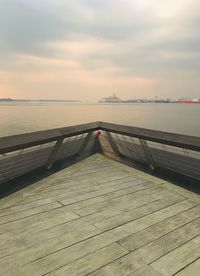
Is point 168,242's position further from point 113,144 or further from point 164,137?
point 113,144

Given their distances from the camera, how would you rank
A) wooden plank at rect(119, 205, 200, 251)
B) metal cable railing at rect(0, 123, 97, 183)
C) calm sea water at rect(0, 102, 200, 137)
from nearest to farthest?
wooden plank at rect(119, 205, 200, 251)
metal cable railing at rect(0, 123, 97, 183)
calm sea water at rect(0, 102, 200, 137)

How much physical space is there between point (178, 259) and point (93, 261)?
87 cm

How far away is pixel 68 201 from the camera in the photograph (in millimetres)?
3965

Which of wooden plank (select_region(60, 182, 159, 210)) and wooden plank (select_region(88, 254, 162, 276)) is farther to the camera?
wooden plank (select_region(60, 182, 159, 210))

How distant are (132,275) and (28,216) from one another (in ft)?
5.62

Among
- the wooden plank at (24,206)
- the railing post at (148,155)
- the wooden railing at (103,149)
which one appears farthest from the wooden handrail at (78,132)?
the wooden plank at (24,206)

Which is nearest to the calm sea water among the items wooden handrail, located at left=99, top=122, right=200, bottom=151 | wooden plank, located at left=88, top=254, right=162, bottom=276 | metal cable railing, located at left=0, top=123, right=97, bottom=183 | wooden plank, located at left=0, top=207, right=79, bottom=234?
metal cable railing, located at left=0, top=123, right=97, bottom=183

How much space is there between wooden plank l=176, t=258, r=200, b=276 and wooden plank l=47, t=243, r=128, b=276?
585 millimetres

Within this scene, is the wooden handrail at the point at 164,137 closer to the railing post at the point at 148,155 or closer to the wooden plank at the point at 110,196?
the railing post at the point at 148,155

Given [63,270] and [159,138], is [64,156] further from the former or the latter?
[63,270]

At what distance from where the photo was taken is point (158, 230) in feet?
10.1

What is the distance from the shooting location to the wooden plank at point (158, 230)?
2.81m

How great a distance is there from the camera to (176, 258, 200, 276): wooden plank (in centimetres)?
234

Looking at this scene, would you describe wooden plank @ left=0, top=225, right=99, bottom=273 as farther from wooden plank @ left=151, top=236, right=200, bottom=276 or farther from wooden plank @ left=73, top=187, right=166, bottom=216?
wooden plank @ left=151, top=236, right=200, bottom=276
